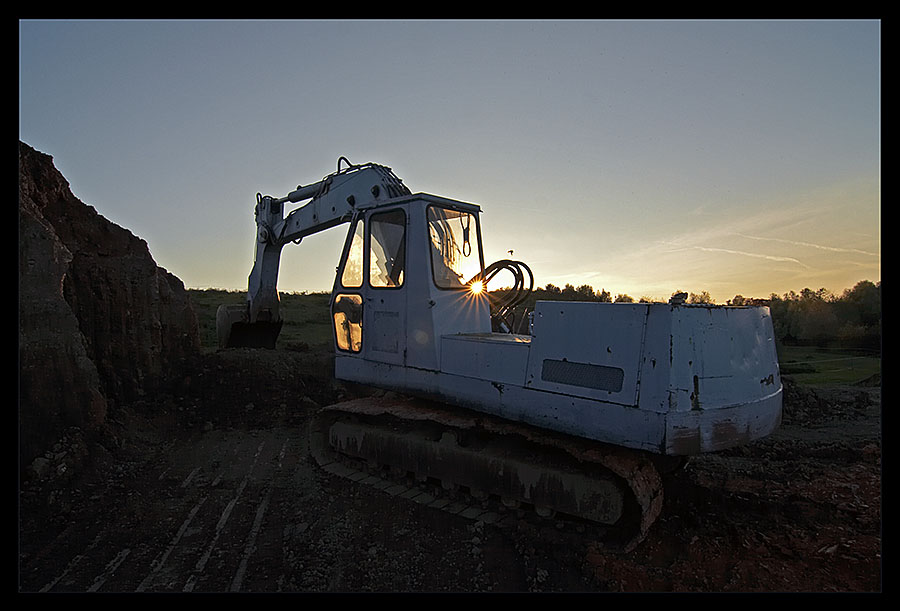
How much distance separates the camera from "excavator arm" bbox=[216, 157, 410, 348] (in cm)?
671

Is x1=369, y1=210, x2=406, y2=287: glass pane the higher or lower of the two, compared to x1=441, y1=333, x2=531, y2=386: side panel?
higher

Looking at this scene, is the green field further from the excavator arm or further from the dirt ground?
the excavator arm

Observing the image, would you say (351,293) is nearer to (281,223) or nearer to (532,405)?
(532,405)

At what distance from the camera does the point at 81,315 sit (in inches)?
314

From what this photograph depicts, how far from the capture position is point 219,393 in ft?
30.2

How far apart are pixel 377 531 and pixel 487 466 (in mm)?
1144

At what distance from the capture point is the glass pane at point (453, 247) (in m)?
5.52

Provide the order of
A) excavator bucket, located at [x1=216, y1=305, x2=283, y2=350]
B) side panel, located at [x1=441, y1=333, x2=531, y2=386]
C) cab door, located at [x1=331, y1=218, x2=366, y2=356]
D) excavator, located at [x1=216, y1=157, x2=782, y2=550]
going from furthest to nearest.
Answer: excavator bucket, located at [x1=216, y1=305, x2=283, y2=350], cab door, located at [x1=331, y1=218, x2=366, y2=356], side panel, located at [x1=441, y1=333, x2=531, y2=386], excavator, located at [x1=216, y1=157, x2=782, y2=550]

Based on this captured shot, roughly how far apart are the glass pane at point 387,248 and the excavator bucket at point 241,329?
4.82m

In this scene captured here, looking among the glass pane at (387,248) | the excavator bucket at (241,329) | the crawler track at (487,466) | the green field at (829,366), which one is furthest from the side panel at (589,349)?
the green field at (829,366)

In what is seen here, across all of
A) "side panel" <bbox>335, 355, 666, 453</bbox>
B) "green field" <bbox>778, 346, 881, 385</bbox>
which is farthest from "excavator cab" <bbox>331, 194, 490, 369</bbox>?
"green field" <bbox>778, 346, 881, 385</bbox>

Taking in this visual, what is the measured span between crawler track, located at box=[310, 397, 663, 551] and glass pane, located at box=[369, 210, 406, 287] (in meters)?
1.46

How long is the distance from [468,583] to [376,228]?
12.2 ft

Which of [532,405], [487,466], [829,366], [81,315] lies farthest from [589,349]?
[829,366]
